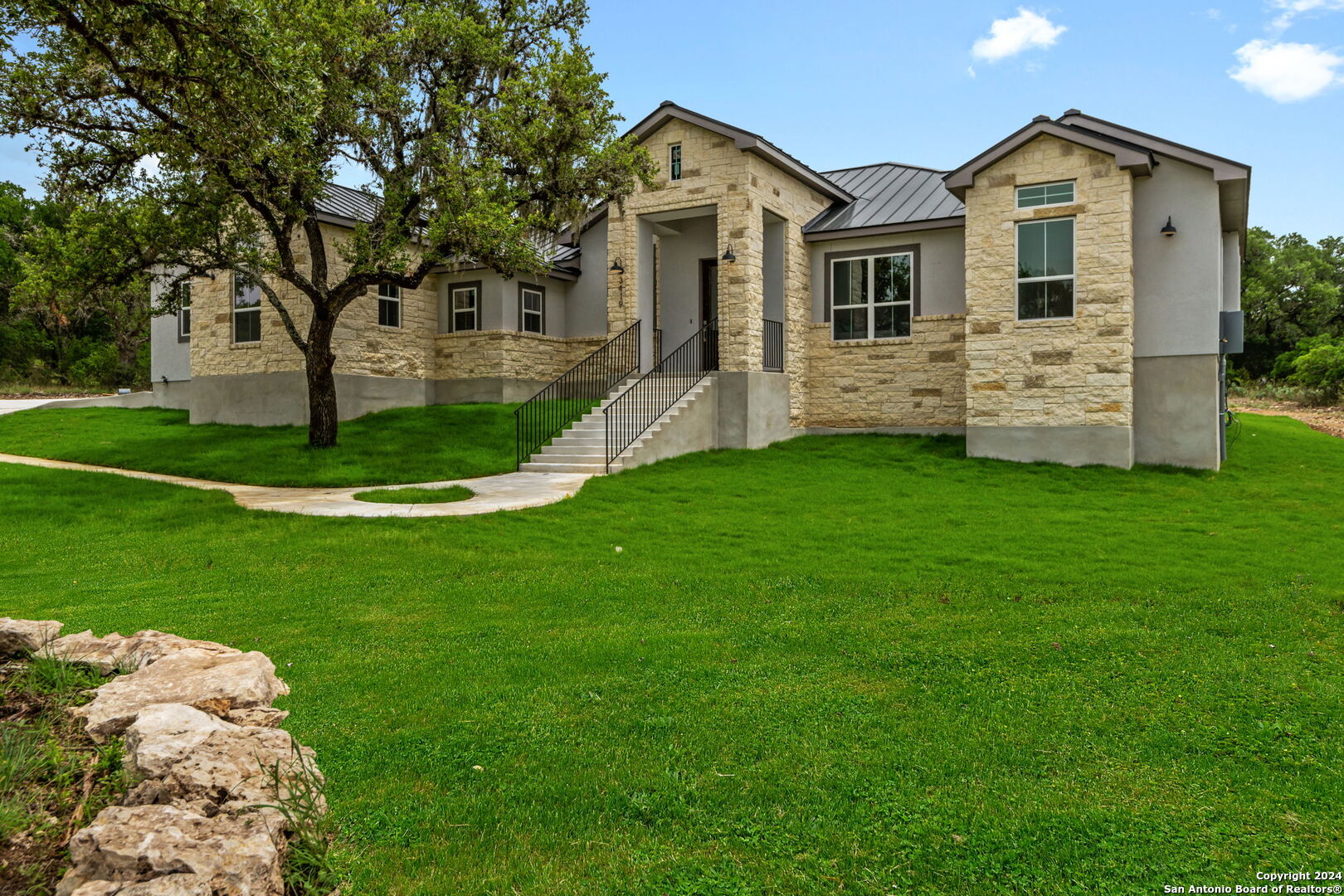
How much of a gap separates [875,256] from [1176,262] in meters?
5.56

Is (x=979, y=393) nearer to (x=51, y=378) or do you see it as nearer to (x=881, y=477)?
(x=881, y=477)

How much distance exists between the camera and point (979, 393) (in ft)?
49.0

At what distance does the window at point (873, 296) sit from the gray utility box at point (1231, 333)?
5696 millimetres

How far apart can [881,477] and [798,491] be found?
1980 millimetres

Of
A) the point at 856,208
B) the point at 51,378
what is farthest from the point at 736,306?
the point at 51,378

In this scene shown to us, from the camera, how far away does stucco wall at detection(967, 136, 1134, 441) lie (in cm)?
1391

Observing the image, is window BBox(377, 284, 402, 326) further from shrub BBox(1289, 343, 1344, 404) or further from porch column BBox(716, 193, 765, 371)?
shrub BBox(1289, 343, 1344, 404)

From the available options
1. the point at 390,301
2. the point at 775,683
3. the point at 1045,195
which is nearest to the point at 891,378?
the point at 1045,195

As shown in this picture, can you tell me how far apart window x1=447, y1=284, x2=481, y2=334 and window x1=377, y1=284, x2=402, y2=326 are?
55.5 inches

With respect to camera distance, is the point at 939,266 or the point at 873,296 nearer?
the point at 939,266

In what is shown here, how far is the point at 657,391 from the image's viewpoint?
1631 centimetres

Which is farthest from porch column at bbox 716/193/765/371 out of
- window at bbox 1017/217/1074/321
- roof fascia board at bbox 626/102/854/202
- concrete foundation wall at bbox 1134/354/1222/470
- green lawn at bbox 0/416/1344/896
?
concrete foundation wall at bbox 1134/354/1222/470

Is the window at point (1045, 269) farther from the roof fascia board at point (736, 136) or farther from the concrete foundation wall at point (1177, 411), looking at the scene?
the roof fascia board at point (736, 136)

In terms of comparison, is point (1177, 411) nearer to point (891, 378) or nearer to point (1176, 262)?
point (1176, 262)
